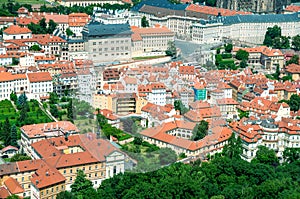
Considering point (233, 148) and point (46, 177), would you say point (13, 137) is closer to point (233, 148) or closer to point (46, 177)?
point (46, 177)

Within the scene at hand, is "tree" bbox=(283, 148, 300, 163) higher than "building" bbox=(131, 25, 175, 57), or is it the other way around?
"building" bbox=(131, 25, 175, 57)

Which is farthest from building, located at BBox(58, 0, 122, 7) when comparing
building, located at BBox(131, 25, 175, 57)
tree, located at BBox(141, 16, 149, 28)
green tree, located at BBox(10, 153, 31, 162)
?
green tree, located at BBox(10, 153, 31, 162)

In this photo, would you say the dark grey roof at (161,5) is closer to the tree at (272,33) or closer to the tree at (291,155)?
the tree at (272,33)

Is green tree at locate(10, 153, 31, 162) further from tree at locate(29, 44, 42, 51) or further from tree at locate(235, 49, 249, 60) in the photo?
tree at locate(235, 49, 249, 60)

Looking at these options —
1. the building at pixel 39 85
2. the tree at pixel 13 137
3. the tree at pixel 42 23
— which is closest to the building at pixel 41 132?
the tree at pixel 13 137

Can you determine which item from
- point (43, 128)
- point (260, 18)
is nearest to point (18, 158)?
point (43, 128)
